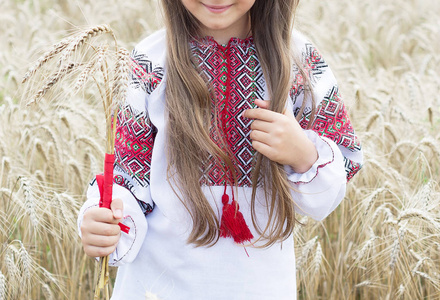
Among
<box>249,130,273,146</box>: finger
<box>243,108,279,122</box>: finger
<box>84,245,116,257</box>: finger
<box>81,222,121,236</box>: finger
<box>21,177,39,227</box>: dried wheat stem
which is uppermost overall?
<box>243,108,279,122</box>: finger

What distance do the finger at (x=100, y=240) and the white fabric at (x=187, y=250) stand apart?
0.12 meters

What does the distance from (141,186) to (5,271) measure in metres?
0.69

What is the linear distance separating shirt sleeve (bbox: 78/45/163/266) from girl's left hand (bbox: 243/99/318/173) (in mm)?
264

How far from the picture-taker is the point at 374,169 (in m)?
2.15

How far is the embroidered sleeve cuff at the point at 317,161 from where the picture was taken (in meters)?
1.31

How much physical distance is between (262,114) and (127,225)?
16.8 inches

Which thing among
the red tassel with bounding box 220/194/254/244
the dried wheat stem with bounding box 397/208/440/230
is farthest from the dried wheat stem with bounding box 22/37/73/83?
the dried wheat stem with bounding box 397/208/440/230

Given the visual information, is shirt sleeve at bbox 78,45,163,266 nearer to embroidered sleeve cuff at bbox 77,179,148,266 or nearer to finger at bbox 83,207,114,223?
embroidered sleeve cuff at bbox 77,179,148,266

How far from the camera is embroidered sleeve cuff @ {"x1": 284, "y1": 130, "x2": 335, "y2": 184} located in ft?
4.29

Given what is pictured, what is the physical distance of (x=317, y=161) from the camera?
1.31 m

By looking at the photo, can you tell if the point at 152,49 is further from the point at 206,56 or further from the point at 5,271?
the point at 5,271

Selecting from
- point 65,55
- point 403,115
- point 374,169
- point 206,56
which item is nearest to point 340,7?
point 403,115

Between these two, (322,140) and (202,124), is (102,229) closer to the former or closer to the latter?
(202,124)

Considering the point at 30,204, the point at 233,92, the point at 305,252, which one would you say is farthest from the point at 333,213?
the point at 30,204
